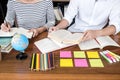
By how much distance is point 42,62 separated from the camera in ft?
3.80

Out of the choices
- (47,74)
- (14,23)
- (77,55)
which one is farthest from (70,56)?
(14,23)

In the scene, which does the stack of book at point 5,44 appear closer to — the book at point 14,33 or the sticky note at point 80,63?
the book at point 14,33

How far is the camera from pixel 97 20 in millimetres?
1857

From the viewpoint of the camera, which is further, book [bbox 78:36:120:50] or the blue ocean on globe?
book [bbox 78:36:120:50]

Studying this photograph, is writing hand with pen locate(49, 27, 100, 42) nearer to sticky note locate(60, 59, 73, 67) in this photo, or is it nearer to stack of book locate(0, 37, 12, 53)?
sticky note locate(60, 59, 73, 67)

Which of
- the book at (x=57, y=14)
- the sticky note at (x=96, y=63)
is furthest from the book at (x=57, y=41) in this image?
the book at (x=57, y=14)

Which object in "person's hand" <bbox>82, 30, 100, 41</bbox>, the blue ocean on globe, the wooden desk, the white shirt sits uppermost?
the white shirt

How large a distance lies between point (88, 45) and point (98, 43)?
0.08m

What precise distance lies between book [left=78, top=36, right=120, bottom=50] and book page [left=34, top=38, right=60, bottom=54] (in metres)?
0.18

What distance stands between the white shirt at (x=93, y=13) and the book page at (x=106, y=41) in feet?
0.80

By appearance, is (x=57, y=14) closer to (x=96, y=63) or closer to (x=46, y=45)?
(x=46, y=45)

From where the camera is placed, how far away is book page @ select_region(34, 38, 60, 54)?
1.33 meters

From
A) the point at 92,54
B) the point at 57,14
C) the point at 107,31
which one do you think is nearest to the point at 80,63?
the point at 92,54

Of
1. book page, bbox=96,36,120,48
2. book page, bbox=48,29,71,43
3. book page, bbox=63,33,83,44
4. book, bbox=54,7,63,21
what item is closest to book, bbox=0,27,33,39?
book page, bbox=48,29,71,43
